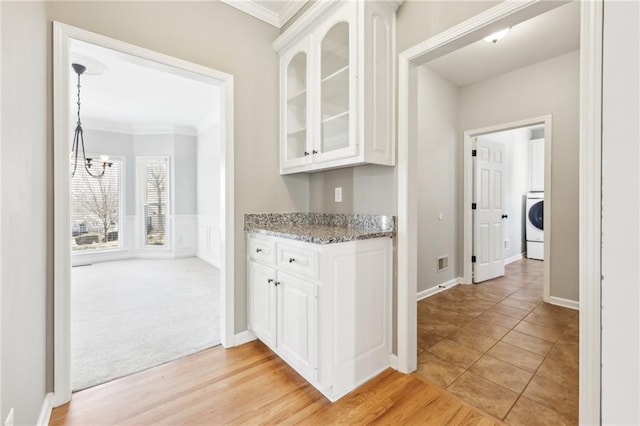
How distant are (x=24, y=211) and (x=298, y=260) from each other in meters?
1.26

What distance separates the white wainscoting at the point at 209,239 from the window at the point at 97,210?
5.24 feet

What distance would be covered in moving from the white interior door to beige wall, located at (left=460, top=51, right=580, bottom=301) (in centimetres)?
75

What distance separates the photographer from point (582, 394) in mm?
1231

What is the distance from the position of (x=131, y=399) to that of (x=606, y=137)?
7.34 ft

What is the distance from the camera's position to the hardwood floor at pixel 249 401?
1467mm

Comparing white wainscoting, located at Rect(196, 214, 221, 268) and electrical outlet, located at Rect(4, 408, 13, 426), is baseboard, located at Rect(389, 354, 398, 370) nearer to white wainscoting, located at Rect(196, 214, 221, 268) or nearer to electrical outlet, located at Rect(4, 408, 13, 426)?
electrical outlet, located at Rect(4, 408, 13, 426)

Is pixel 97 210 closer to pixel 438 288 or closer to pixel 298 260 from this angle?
pixel 298 260

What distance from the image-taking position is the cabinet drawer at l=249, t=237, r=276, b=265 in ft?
6.39

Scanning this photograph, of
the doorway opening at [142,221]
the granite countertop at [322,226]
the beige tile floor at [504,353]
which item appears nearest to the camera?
the beige tile floor at [504,353]

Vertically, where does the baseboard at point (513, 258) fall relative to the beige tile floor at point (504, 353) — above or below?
above

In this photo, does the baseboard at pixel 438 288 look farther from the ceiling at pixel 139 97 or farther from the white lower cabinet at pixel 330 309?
the ceiling at pixel 139 97

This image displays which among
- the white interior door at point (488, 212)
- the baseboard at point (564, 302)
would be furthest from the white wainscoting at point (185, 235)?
the baseboard at point (564, 302)

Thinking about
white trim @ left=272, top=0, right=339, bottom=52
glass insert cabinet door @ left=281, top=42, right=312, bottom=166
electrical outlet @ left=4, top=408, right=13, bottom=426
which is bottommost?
electrical outlet @ left=4, top=408, right=13, bottom=426

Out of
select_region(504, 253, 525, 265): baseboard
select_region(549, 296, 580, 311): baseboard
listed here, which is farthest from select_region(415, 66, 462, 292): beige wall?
select_region(504, 253, 525, 265): baseboard
